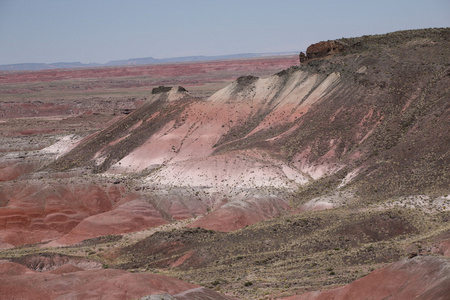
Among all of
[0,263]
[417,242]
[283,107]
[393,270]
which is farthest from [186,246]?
[283,107]

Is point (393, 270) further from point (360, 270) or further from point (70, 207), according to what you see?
point (70, 207)

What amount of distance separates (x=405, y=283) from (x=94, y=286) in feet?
44.8

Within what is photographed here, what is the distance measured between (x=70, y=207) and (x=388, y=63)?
37.5 meters

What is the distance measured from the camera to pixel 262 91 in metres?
73.8

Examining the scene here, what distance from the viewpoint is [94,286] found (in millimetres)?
27062

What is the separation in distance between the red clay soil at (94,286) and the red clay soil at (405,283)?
5948 mm

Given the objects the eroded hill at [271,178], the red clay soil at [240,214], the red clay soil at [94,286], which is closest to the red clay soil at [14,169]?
the eroded hill at [271,178]

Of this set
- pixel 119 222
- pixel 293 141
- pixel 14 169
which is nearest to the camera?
pixel 119 222

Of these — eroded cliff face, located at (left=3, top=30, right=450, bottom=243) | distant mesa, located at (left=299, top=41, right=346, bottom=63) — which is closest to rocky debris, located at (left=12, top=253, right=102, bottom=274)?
eroded cliff face, located at (left=3, top=30, right=450, bottom=243)

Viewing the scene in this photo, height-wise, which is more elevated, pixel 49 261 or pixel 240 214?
pixel 240 214

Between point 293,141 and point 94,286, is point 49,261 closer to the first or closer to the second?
point 94,286

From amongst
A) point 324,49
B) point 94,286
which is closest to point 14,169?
point 324,49

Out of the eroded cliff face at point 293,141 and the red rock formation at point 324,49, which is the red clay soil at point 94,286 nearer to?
the eroded cliff face at point 293,141

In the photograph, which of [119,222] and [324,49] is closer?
[119,222]
